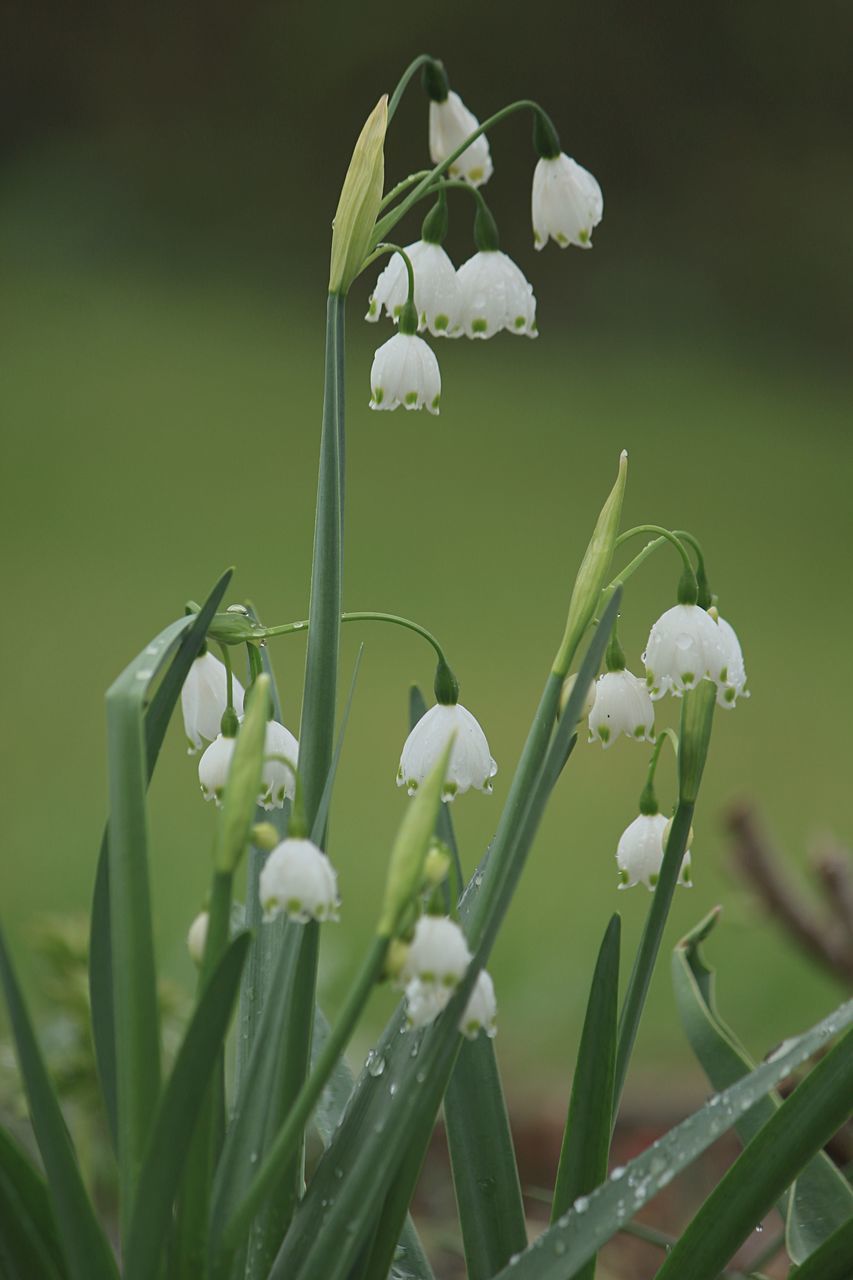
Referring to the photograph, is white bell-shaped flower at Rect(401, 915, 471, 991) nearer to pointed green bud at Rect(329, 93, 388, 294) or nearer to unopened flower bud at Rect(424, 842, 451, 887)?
unopened flower bud at Rect(424, 842, 451, 887)

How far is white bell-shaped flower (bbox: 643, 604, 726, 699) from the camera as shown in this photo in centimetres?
40

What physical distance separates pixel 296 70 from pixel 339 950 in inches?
73.5

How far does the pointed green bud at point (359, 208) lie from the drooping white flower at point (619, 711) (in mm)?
153

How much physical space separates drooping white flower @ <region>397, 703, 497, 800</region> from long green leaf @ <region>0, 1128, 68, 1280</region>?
16 centimetres

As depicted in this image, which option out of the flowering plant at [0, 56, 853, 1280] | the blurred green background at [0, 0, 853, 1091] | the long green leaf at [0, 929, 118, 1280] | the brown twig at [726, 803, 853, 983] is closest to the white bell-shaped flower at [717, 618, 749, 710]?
the flowering plant at [0, 56, 853, 1280]

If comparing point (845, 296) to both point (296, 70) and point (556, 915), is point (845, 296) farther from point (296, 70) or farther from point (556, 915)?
point (556, 915)

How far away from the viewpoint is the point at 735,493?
2.26 meters

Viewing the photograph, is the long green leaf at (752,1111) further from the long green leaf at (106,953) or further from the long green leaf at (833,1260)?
the long green leaf at (106,953)

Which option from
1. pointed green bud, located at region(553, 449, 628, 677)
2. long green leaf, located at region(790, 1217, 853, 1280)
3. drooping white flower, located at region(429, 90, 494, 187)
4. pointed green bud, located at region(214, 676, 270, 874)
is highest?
drooping white flower, located at region(429, 90, 494, 187)

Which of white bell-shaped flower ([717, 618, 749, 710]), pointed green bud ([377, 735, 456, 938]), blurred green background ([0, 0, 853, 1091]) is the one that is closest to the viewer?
pointed green bud ([377, 735, 456, 938])

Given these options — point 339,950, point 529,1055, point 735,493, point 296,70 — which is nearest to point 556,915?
point 529,1055

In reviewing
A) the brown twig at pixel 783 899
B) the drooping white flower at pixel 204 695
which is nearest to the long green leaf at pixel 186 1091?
the drooping white flower at pixel 204 695

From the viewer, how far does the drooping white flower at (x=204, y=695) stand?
1.37ft

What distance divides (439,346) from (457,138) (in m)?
2.02
